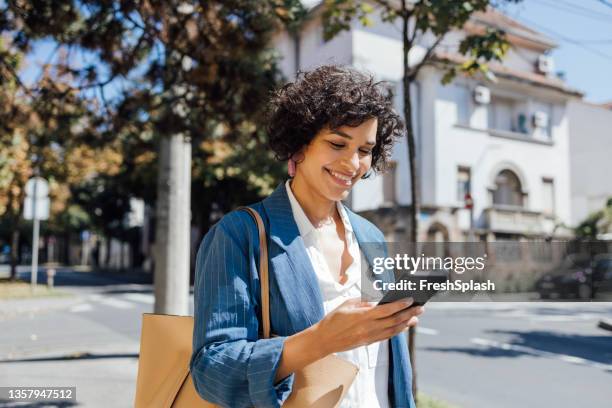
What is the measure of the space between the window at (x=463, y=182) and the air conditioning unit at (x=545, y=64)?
793 cm

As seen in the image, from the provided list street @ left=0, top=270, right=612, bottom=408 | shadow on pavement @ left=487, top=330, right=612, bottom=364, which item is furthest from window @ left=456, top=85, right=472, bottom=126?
shadow on pavement @ left=487, top=330, right=612, bottom=364

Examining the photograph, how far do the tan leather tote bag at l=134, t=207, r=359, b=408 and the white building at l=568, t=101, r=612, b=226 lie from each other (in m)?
28.8

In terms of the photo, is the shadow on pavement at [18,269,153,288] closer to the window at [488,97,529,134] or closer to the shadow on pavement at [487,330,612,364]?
the window at [488,97,529,134]

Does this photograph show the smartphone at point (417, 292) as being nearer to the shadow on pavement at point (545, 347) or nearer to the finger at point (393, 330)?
the finger at point (393, 330)

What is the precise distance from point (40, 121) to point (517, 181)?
80.0 ft

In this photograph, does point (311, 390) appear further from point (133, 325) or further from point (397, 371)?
point (133, 325)

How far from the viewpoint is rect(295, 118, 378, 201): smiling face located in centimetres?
148

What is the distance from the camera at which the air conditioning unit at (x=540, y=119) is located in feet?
86.1

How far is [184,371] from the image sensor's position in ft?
4.96

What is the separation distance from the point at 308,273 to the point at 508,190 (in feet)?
88.1

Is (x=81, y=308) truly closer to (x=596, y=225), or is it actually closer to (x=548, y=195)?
(x=596, y=225)

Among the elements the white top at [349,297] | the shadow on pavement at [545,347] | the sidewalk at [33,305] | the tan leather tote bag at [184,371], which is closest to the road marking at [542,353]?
the shadow on pavement at [545,347]

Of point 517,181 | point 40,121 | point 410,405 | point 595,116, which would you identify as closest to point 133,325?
point 40,121

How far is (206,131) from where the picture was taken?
589 cm
